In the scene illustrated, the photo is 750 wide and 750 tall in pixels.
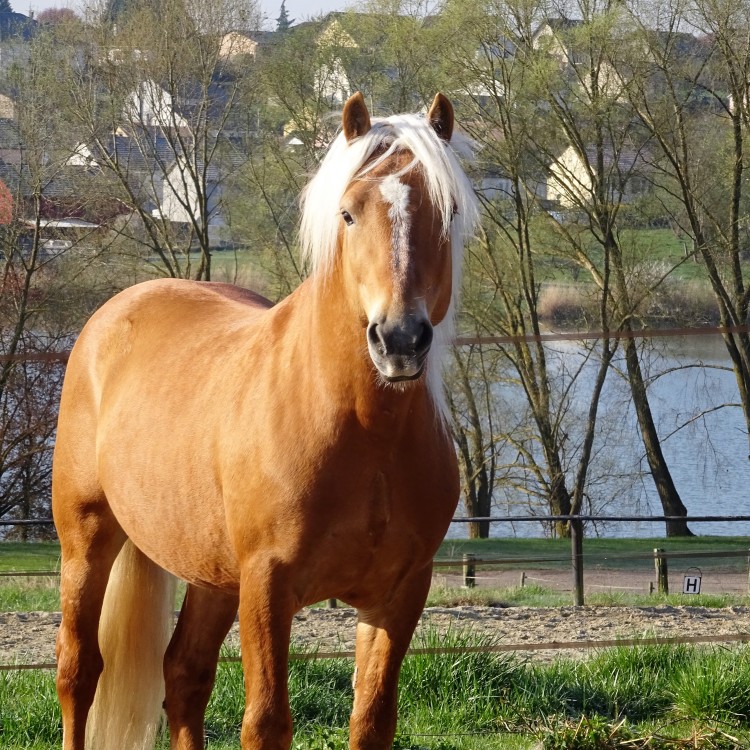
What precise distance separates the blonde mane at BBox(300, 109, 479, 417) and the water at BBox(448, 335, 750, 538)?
1070 cm

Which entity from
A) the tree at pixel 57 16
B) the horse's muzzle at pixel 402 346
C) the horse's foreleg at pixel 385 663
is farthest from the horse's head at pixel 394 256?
the tree at pixel 57 16

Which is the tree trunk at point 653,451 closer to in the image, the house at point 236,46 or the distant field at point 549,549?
the distant field at point 549,549

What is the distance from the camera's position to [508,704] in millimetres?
3826

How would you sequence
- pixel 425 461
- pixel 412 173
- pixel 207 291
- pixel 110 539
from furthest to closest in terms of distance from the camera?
pixel 207 291 < pixel 110 539 < pixel 425 461 < pixel 412 173

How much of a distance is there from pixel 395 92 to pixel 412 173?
15.8 meters

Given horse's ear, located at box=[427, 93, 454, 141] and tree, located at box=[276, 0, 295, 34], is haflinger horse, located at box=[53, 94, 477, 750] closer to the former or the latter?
horse's ear, located at box=[427, 93, 454, 141]

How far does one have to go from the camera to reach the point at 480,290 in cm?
1861

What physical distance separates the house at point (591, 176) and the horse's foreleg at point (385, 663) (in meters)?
16.2

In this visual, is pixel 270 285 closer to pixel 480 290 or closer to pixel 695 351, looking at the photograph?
pixel 480 290

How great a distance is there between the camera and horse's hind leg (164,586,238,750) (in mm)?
3076

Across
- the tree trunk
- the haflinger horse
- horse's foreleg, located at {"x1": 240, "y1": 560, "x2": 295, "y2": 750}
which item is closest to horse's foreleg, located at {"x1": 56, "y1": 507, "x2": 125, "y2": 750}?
the haflinger horse

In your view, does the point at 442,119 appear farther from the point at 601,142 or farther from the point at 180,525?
the point at 601,142

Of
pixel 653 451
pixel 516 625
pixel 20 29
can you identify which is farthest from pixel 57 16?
pixel 516 625

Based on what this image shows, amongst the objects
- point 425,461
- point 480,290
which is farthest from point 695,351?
point 425,461
